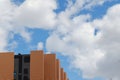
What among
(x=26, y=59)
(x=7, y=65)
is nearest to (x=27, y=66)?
(x=26, y=59)

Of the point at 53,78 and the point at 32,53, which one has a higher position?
the point at 32,53

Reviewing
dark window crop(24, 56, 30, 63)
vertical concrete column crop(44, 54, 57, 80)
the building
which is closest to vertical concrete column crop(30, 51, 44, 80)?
the building

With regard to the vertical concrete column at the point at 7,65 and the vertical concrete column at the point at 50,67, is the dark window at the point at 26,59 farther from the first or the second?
the vertical concrete column at the point at 50,67

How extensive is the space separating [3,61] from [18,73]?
4.20m

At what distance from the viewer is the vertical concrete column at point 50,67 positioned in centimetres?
8212

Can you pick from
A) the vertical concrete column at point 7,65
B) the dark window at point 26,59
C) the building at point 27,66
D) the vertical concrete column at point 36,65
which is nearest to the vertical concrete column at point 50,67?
the building at point 27,66

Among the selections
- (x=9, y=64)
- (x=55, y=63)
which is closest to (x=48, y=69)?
(x=55, y=63)

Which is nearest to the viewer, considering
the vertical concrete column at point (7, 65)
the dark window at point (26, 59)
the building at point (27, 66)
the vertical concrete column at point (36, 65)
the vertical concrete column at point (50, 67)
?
the vertical concrete column at point (36, 65)

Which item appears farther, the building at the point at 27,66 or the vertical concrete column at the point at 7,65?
the vertical concrete column at the point at 7,65

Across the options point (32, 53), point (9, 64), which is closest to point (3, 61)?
point (9, 64)

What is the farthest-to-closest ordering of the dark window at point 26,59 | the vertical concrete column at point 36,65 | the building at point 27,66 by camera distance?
the dark window at point 26,59 < the building at point 27,66 < the vertical concrete column at point 36,65

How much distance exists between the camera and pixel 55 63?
82.5 m

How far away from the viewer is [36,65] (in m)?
81.4

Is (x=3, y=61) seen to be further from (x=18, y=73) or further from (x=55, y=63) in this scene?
(x=55, y=63)
